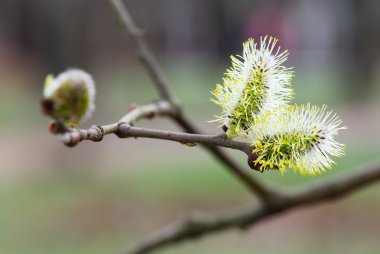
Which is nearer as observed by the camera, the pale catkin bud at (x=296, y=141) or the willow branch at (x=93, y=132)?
the willow branch at (x=93, y=132)

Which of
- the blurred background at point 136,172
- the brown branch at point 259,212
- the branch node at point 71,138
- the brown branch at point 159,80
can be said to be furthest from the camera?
the blurred background at point 136,172

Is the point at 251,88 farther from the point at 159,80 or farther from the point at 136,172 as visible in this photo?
the point at 136,172

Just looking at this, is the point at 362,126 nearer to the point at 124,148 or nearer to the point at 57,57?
the point at 124,148

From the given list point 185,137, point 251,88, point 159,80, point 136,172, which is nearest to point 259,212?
point 159,80

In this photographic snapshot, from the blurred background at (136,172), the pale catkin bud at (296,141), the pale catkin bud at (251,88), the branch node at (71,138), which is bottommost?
the pale catkin bud at (296,141)

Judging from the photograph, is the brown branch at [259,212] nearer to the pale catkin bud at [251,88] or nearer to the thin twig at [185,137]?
the pale catkin bud at [251,88]

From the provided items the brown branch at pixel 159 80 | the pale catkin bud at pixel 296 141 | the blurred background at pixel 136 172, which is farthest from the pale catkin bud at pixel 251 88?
the blurred background at pixel 136 172

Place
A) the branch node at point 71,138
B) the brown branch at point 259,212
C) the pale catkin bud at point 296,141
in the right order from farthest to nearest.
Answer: the brown branch at point 259,212 → the pale catkin bud at point 296,141 → the branch node at point 71,138
